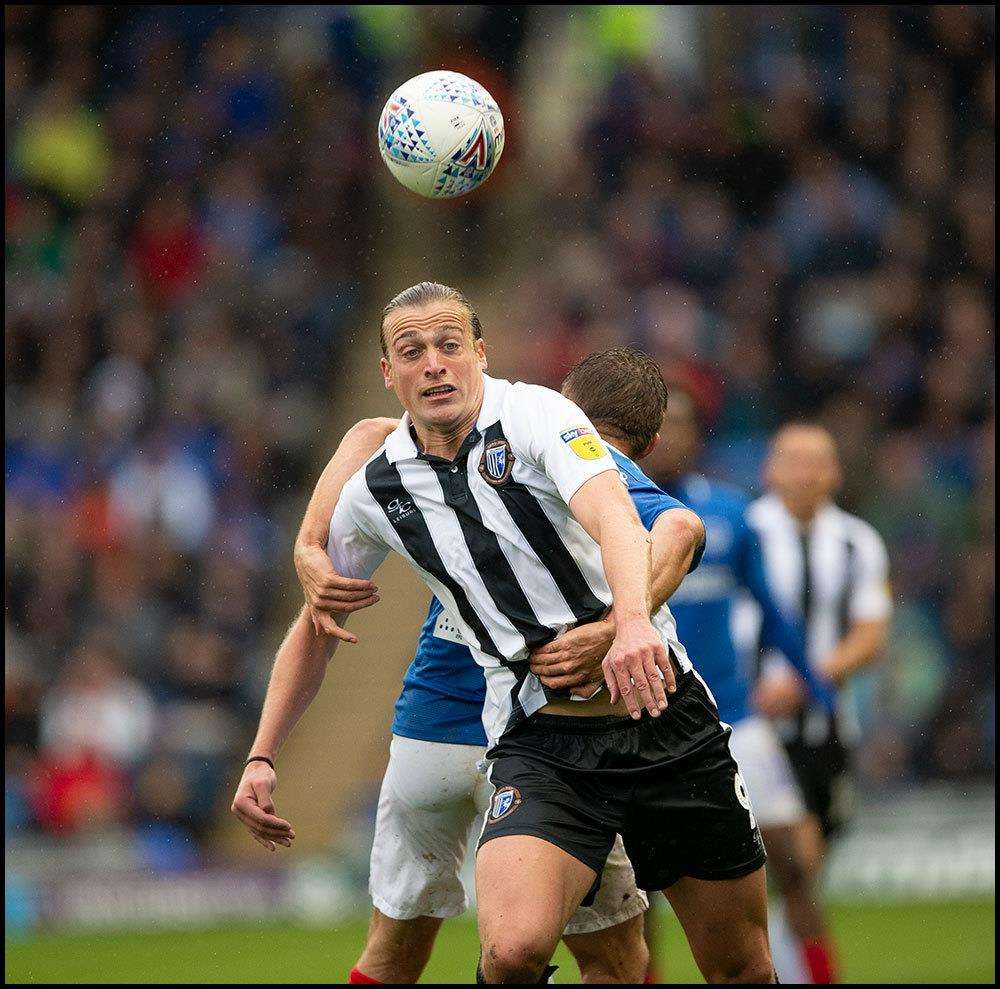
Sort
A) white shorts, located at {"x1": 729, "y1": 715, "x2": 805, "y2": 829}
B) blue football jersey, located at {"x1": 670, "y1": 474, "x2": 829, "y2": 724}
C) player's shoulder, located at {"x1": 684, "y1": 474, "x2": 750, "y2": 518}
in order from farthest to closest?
white shorts, located at {"x1": 729, "y1": 715, "x2": 805, "y2": 829}, player's shoulder, located at {"x1": 684, "y1": 474, "x2": 750, "y2": 518}, blue football jersey, located at {"x1": 670, "y1": 474, "x2": 829, "y2": 724}

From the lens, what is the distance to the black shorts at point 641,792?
4.19 metres

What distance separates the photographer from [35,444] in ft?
42.9

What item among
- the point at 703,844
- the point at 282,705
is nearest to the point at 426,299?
the point at 282,705

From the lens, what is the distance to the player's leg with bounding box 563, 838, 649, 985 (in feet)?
15.9

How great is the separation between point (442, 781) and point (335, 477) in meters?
0.99

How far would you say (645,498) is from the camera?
14.9ft

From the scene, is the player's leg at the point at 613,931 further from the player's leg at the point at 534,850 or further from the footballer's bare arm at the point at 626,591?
the footballer's bare arm at the point at 626,591

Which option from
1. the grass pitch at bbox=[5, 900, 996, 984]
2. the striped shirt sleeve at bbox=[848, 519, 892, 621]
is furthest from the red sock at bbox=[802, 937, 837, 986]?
the striped shirt sleeve at bbox=[848, 519, 892, 621]

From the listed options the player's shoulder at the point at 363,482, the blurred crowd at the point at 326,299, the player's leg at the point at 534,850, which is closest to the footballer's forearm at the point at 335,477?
the player's shoulder at the point at 363,482

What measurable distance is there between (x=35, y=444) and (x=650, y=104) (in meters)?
5.95

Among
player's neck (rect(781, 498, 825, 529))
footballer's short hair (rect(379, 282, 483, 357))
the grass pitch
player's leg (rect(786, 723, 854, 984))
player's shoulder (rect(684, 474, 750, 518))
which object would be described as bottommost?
the grass pitch

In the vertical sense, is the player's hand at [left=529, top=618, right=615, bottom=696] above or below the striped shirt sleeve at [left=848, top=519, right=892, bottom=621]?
above

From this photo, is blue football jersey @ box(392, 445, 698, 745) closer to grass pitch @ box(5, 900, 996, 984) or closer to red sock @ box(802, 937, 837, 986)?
red sock @ box(802, 937, 837, 986)

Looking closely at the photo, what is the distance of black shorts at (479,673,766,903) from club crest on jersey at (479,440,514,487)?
632mm
